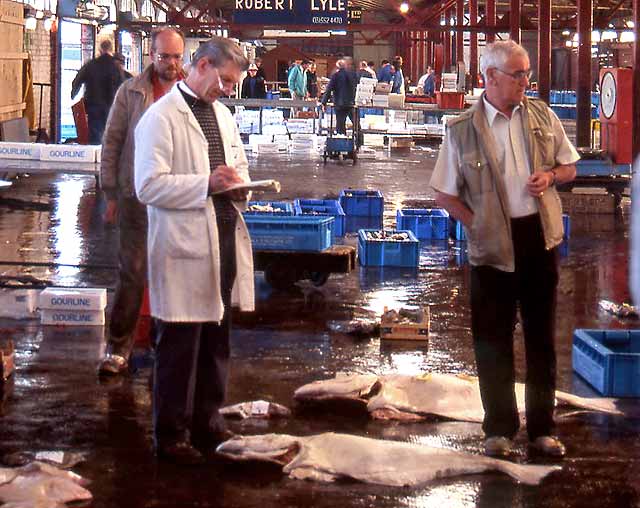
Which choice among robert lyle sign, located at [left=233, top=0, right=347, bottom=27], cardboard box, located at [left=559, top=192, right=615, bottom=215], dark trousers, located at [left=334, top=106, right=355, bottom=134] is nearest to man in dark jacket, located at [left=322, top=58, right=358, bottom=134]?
dark trousers, located at [left=334, top=106, right=355, bottom=134]

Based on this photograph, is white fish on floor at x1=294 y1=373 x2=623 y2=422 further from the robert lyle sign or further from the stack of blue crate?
the robert lyle sign

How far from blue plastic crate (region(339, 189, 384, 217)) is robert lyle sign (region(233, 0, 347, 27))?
14.9 m

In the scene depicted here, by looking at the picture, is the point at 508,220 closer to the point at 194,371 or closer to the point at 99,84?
the point at 194,371

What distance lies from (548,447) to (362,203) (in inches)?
385

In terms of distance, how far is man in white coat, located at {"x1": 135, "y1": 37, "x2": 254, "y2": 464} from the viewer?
17.9 ft

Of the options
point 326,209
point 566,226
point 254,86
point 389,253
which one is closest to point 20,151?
point 389,253

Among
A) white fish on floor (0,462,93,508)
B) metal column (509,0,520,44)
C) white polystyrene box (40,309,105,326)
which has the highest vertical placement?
metal column (509,0,520,44)

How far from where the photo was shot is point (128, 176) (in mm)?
7102

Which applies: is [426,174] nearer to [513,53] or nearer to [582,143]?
[582,143]

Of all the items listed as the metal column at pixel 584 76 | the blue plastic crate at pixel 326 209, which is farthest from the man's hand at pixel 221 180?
the metal column at pixel 584 76

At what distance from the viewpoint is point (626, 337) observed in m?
7.49

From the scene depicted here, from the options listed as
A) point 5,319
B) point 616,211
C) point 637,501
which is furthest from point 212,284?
point 616,211

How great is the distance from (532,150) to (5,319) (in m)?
4.60

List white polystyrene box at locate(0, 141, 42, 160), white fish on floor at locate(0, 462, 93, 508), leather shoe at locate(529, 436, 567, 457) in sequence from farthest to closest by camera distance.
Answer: white polystyrene box at locate(0, 141, 42, 160)
leather shoe at locate(529, 436, 567, 457)
white fish on floor at locate(0, 462, 93, 508)
